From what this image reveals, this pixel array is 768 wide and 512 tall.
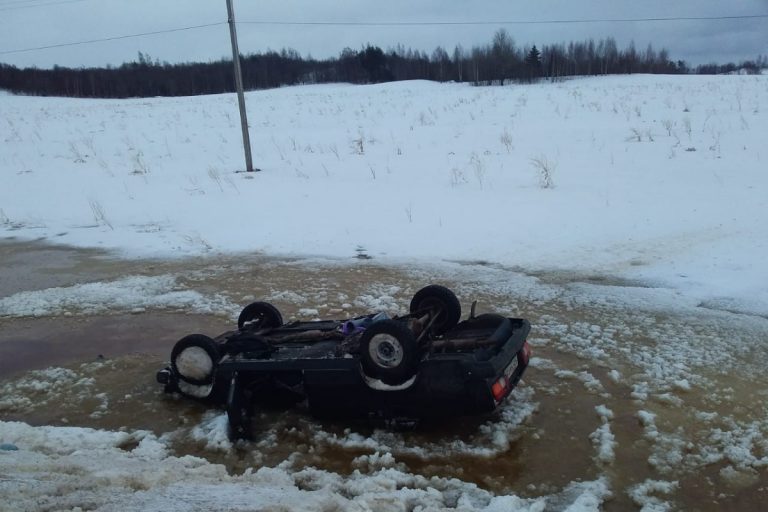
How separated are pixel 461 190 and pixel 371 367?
8.82m

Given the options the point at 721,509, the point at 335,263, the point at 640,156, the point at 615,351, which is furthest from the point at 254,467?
the point at 640,156

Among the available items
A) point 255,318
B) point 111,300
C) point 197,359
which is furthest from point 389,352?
point 111,300

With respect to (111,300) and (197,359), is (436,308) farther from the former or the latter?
(111,300)

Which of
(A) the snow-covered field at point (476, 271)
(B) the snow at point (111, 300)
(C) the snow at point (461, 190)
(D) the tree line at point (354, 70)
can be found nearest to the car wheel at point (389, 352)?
(A) the snow-covered field at point (476, 271)

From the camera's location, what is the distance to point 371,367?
13.4 ft

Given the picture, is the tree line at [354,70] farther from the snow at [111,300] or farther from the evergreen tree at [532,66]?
the snow at [111,300]

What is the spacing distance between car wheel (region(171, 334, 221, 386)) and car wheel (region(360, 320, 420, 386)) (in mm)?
1279

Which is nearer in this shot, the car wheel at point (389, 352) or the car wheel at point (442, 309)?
the car wheel at point (389, 352)

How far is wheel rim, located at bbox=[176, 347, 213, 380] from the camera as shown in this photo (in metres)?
4.75

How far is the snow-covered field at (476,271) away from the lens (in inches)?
142

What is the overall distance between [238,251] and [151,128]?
18.4 meters

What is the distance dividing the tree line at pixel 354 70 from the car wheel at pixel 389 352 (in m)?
51.8

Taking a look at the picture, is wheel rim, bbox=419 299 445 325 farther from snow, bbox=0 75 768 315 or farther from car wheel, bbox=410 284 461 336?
snow, bbox=0 75 768 315

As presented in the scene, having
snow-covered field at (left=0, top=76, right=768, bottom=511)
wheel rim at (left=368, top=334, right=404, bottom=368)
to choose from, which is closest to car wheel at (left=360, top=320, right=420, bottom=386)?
wheel rim at (left=368, top=334, right=404, bottom=368)
